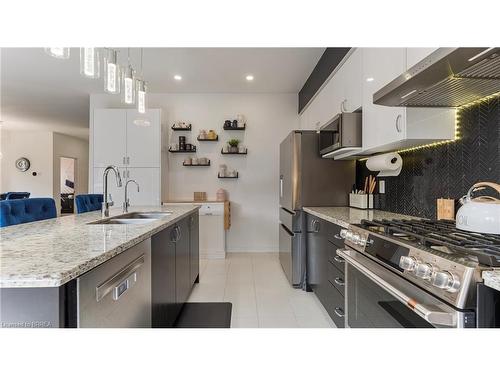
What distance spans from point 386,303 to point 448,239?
1.21ft

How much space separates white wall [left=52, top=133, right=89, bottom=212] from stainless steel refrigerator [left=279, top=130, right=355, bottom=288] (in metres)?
7.77

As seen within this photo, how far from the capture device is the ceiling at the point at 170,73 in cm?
342

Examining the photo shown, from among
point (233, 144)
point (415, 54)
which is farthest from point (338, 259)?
point (233, 144)

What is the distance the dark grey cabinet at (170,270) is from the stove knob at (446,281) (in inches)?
51.3

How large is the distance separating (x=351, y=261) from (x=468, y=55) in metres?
1.06

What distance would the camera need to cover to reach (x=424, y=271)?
990mm

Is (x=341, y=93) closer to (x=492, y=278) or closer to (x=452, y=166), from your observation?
(x=452, y=166)

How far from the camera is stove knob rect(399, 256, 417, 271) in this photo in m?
1.06

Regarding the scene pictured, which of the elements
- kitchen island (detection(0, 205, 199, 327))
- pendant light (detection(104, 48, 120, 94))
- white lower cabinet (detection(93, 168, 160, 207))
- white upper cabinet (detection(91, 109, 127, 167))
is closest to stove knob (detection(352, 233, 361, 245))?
kitchen island (detection(0, 205, 199, 327))

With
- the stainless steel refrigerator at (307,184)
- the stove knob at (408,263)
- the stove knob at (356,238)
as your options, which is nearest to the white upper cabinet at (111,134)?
the stainless steel refrigerator at (307,184)

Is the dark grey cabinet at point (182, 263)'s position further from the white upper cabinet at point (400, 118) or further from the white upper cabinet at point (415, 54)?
the white upper cabinet at point (415, 54)

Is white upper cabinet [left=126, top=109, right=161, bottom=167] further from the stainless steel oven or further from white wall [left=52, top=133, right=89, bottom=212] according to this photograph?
white wall [left=52, top=133, right=89, bottom=212]

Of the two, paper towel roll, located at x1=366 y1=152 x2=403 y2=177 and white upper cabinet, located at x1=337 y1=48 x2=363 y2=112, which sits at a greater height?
white upper cabinet, located at x1=337 y1=48 x2=363 y2=112
